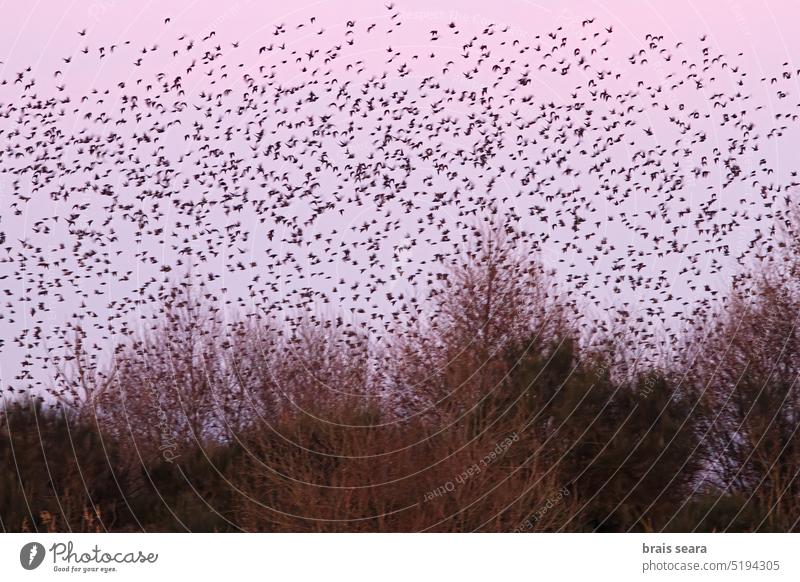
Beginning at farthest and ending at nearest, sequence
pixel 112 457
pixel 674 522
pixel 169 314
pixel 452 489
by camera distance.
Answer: pixel 169 314, pixel 112 457, pixel 674 522, pixel 452 489

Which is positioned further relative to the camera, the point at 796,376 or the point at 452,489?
the point at 796,376

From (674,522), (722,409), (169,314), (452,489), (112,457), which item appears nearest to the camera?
(452,489)

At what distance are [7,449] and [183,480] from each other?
10.3 feet

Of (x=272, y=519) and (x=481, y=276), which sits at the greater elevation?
(x=481, y=276)

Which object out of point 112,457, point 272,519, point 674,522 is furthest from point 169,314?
point 674,522

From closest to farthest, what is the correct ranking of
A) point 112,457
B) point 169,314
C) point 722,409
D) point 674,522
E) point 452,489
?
point 452,489
point 674,522
point 112,457
point 722,409
point 169,314

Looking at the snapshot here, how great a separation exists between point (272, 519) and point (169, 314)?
11.1 m

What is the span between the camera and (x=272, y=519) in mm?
17281
